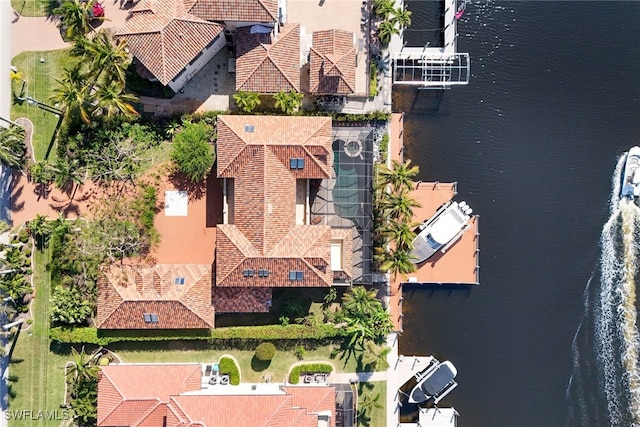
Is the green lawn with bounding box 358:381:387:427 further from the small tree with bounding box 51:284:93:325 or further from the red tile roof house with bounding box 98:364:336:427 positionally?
the small tree with bounding box 51:284:93:325

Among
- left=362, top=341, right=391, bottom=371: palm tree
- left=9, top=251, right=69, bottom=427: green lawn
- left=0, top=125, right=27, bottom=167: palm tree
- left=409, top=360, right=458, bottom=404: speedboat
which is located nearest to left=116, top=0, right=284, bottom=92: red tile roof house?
left=0, top=125, right=27, bottom=167: palm tree

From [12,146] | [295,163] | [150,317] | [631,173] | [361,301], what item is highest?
Answer: [12,146]

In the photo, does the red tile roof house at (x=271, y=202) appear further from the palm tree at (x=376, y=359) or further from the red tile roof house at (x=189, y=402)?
the palm tree at (x=376, y=359)

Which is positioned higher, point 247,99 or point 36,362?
point 247,99

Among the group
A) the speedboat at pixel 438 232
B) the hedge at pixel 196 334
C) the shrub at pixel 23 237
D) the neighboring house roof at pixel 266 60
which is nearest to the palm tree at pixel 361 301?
the hedge at pixel 196 334

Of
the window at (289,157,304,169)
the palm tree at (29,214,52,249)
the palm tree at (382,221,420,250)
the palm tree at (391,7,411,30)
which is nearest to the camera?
the window at (289,157,304,169)

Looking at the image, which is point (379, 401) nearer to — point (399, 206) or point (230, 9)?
point (399, 206)

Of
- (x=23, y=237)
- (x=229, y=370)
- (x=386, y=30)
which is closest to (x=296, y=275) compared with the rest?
(x=229, y=370)

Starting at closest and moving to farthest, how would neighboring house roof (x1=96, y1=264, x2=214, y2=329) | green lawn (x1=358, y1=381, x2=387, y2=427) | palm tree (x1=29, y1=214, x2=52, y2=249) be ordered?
neighboring house roof (x1=96, y1=264, x2=214, y2=329) → palm tree (x1=29, y1=214, x2=52, y2=249) → green lawn (x1=358, y1=381, x2=387, y2=427)
